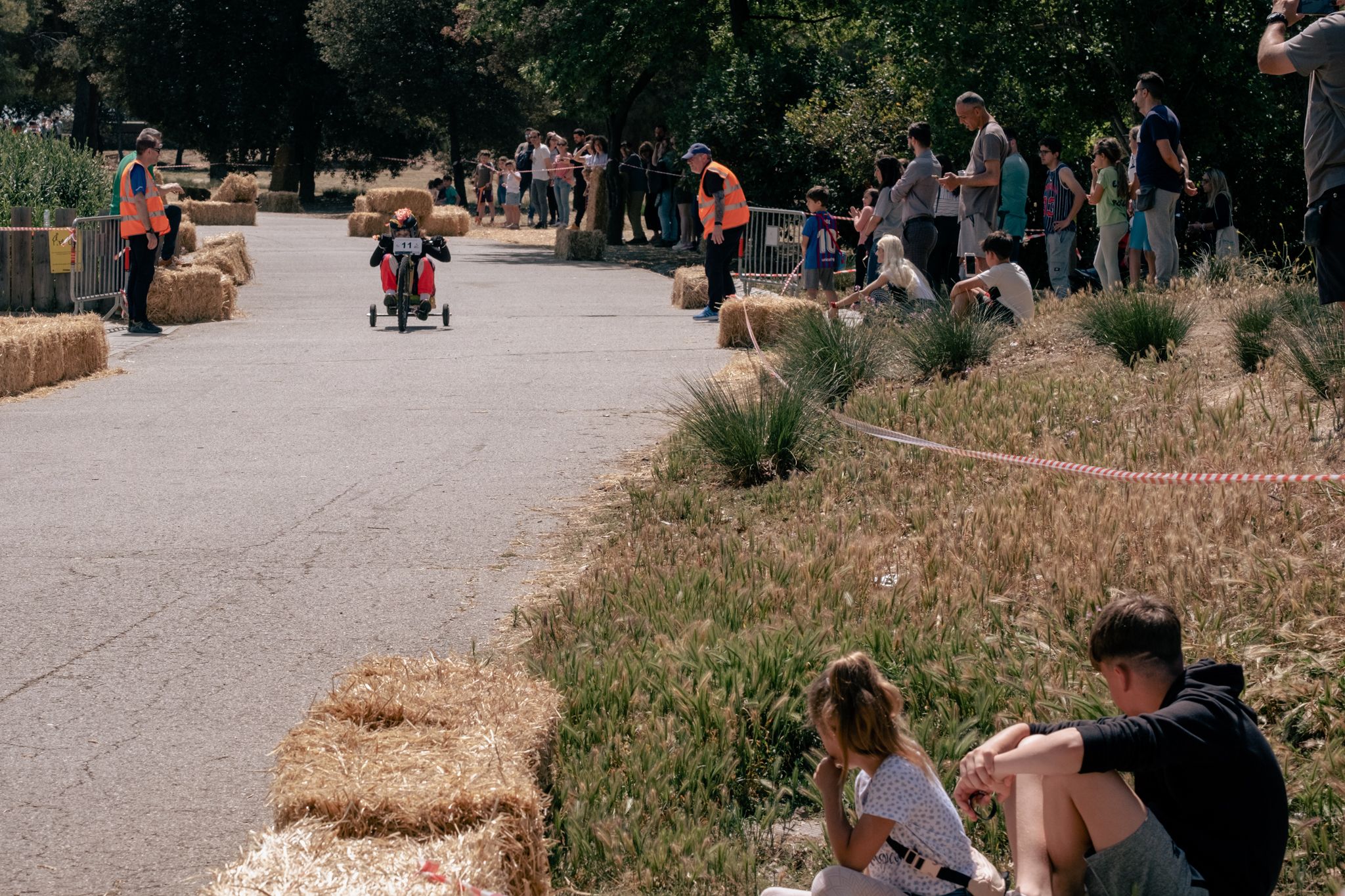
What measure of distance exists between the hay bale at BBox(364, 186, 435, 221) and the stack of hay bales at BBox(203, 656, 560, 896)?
105ft

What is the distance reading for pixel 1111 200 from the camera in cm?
1379

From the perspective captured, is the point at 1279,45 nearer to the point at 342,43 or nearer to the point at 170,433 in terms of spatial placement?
the point at 170,433

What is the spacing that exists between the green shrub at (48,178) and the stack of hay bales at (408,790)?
55.6ft

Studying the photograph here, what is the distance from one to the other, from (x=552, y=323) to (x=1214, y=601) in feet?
42.7

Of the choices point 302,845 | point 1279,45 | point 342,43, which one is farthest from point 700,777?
point 342,43

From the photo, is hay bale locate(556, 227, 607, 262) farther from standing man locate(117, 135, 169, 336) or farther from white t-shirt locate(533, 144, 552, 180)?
standing man locate(117, 135, 169, 336)

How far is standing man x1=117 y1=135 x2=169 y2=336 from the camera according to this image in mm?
16594

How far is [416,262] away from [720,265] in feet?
11.7

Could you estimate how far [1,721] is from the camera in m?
5.52

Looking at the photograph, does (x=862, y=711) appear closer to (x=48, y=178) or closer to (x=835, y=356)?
(x=835, y=356)

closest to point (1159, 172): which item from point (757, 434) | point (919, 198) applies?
point (919, 198)

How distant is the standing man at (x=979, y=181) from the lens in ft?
42.9

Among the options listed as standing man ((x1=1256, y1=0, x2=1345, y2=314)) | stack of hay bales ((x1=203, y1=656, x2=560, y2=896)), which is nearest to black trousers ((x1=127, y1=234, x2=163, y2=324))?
standing man ((x1=1256, y1=0, x2=1345, y2=314))

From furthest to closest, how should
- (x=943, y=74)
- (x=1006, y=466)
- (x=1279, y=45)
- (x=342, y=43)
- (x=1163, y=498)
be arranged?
(x=342, y=43)
(x=943, y=74)
(x=1006, y=466)
(x=1279, y=45)
(x=1163, y=498)
